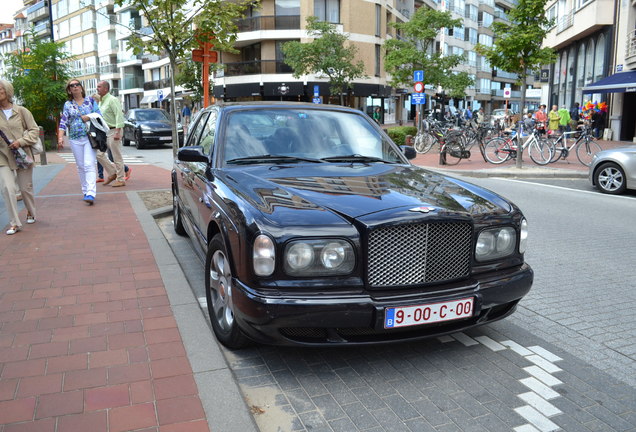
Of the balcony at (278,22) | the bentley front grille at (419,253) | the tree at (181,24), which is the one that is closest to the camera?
the bentley front grille at (419,253)

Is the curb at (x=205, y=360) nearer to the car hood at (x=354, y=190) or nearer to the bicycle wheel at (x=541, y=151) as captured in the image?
the car hood at (x=354, y=190)

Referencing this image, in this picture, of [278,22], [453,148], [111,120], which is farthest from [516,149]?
[278,22]

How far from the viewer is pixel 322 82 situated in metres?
45.6

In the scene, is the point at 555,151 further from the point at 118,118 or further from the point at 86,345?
the point at 86,345

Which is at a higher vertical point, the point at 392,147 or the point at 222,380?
the point at 392,147

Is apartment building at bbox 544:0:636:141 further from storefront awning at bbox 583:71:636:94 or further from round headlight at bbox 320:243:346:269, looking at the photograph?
round headlight at bbox 320:243:346:269

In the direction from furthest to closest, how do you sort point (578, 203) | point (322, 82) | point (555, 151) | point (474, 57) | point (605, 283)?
point (474, 57)
point (322, 82)
point (555, 151)
point (578, 203)
point (605, 283)

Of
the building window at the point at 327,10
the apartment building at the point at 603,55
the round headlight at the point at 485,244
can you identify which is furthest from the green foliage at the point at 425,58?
the round headlight at the point at 485,244

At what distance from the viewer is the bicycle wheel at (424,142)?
838 inches

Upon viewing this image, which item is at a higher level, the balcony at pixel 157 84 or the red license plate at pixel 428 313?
the balcony at pixel 157 84

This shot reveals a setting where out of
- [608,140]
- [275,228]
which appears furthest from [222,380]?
[608,140]

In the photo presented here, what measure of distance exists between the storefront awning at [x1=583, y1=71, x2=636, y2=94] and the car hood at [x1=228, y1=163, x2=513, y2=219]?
2414cm

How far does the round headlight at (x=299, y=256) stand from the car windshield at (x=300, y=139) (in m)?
1.51

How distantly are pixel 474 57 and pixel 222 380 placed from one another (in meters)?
83.0
